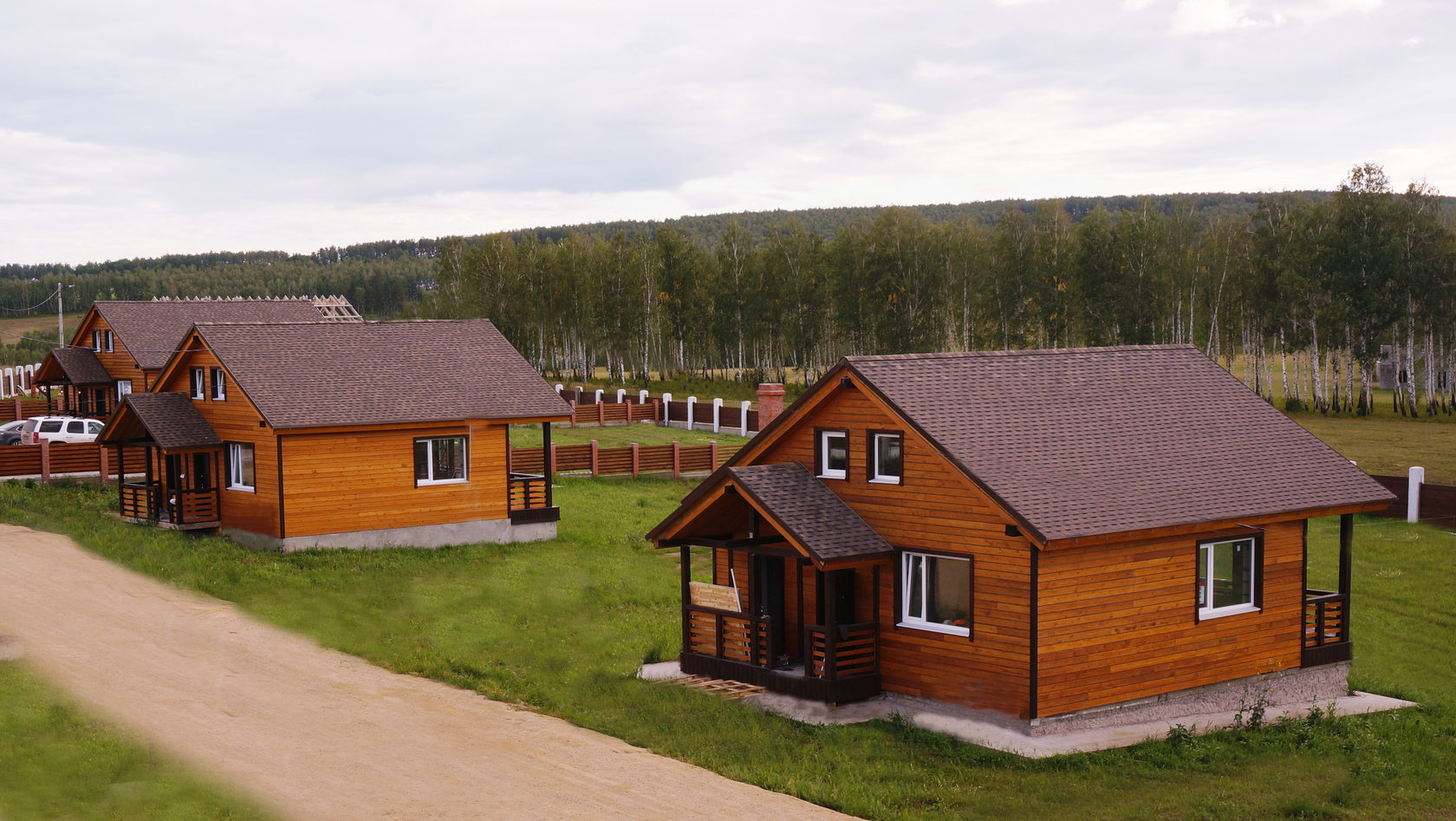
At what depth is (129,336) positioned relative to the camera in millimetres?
46688

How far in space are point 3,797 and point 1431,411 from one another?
6360 cm

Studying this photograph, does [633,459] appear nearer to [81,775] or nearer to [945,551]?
[945,551]

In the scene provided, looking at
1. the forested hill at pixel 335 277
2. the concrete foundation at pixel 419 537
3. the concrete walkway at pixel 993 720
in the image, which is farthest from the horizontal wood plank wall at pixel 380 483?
the forested hill at pixel 335 277

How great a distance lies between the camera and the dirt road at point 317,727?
1456 centimetres

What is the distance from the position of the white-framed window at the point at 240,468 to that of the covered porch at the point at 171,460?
0.36 metres

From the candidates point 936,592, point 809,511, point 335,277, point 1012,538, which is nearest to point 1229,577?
point 1012,538

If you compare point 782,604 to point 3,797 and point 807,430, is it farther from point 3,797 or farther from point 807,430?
point 3,797

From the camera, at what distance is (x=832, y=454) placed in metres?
20.2

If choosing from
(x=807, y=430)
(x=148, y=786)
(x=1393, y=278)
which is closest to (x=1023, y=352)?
(x=807, y=430)

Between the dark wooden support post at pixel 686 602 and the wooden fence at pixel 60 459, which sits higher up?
the wooden fence at pixel 60 459

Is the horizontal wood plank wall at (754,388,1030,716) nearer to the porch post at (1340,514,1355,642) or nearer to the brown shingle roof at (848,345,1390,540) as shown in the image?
the brown shingle roof at (848,345,1390,540)

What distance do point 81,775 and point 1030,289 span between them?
60591 mm

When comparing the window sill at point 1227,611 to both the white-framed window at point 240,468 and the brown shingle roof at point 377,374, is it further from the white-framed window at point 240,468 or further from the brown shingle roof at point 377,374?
the white-framed window at point 240,468

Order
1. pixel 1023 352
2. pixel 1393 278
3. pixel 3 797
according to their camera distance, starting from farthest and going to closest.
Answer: pixel 1393 278 < pixel 1023 352 < pixel 3 797
